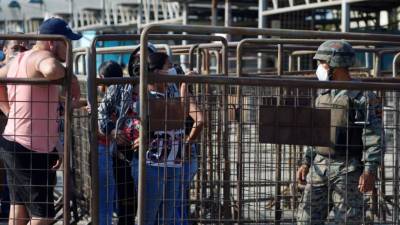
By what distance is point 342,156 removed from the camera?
552cm

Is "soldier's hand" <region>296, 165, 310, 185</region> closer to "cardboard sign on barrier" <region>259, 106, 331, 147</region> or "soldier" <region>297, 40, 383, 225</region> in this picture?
"soldier" <region>297, 40, 383, 225</region>

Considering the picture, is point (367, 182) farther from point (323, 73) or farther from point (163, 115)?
point (163, 115)

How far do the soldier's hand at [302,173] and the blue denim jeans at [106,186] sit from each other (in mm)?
1388

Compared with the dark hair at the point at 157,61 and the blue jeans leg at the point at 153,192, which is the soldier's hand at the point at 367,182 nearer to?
the blue jeans leg at the point at 153,192

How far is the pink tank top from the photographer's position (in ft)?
18.5

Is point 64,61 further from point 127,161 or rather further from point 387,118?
point 387,118

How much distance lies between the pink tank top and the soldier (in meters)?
1.87

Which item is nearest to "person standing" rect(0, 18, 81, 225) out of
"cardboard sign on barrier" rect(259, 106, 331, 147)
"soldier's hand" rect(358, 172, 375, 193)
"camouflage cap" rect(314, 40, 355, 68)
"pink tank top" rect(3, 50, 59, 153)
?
"pink tank top" rect(3, 50, 59, 153)

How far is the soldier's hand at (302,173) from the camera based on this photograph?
5742 millimetres

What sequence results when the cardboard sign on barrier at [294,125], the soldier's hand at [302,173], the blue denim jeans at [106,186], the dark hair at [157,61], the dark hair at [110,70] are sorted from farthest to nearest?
the dark hair at [110,70], the dark hair at [157,61], the blue denim jeans at [106,186], the soldier's hand at [302,173], the cardboard sign on barrier at [294,125]

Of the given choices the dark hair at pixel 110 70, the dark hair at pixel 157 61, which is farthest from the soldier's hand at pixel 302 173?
the dark hair at pixel 110 70

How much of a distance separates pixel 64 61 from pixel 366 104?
2227mm

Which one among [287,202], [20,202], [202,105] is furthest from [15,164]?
[287,202]

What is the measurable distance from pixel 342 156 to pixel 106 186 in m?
1.77
